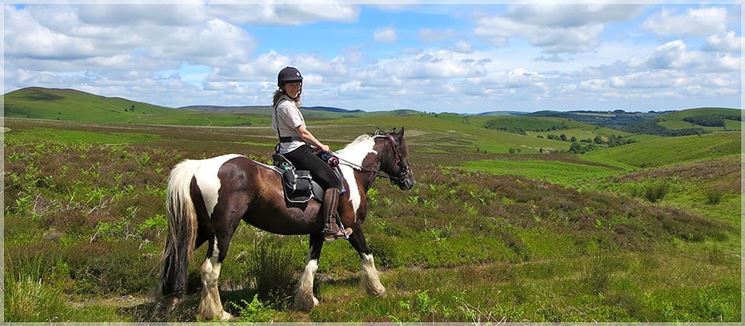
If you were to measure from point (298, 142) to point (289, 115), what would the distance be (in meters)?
0.56

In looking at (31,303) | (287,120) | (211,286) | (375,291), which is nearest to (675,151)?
(375,291)

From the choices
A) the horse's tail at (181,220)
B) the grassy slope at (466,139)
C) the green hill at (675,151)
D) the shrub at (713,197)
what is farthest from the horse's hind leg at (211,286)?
the grassy slope at (466,139)

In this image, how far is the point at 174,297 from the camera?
753 cm

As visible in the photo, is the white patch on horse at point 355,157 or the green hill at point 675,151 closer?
the white patch on horse at point 355,157

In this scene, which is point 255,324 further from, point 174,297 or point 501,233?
point 501,233

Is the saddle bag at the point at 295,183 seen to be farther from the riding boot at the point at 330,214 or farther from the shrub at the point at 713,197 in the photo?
the shrub at the point at 713,197

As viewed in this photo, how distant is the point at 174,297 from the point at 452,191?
52.7 ft

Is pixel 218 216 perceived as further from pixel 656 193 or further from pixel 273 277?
pixel 656 193

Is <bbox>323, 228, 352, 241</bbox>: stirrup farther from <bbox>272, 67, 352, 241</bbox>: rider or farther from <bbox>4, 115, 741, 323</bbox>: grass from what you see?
<bbox>4, 115, 741, 323</bbox>: grass

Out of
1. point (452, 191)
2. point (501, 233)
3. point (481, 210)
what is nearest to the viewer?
point (501, 233)

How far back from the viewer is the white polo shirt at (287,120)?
7.81m

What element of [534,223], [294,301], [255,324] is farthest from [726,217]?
[255,324]

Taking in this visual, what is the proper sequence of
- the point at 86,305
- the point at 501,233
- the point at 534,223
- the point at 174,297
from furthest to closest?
the point at 534,223 < the point at 501,233 < the point at 86,305 < the point at 174,297

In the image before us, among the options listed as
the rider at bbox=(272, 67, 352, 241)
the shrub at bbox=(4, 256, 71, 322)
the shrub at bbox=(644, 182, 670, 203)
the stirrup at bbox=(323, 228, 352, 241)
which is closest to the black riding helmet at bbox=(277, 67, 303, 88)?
the rider at bbox=(272, 67, 352, 241)
